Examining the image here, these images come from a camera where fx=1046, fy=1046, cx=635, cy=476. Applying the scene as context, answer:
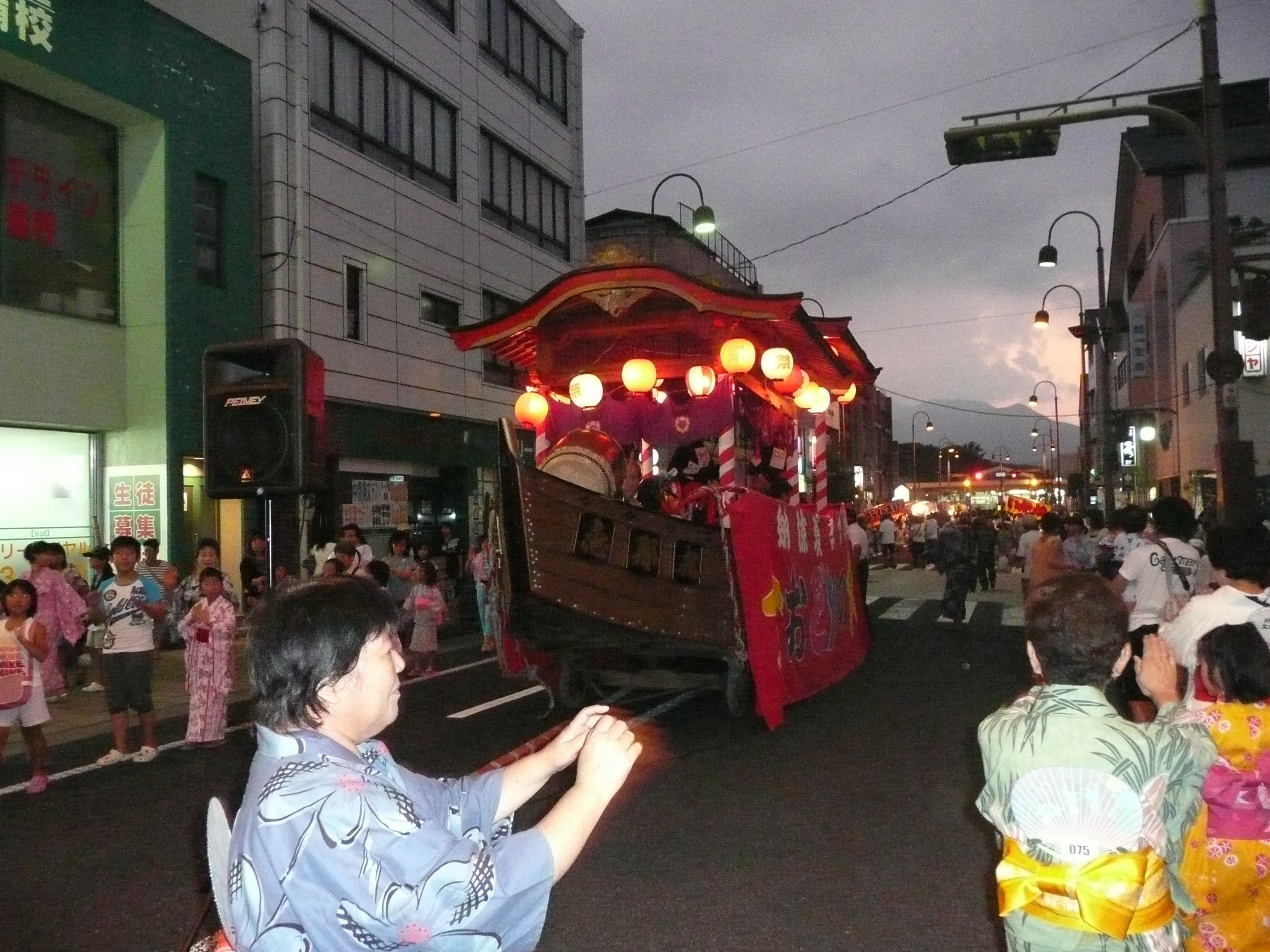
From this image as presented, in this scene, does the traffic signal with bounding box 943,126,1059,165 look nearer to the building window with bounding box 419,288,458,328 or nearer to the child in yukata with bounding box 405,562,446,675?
the child in yukata with bounding box 405,562,446,675

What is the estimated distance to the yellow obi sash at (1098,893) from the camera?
2.37 metres

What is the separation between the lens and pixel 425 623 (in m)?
11.8

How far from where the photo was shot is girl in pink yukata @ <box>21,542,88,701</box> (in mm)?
9977

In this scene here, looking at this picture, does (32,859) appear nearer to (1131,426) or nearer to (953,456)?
(1131,426)

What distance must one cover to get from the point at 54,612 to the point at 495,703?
4.33 metres

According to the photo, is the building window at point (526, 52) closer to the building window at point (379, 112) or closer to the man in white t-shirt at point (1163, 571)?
the building window at point (379, 112)

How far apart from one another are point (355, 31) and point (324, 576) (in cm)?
1851

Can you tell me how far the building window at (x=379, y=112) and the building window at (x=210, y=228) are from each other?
91.3 inches

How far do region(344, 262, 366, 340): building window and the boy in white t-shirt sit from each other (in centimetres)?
1076

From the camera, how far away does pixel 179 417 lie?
1487cm

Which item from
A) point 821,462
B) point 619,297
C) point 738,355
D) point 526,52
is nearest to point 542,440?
point 619,297

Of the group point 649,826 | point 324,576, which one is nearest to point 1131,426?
point 649,826

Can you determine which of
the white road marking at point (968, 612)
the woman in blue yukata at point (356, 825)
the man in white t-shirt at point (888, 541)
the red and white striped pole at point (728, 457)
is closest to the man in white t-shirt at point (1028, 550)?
the white road marking at point (968, 612)

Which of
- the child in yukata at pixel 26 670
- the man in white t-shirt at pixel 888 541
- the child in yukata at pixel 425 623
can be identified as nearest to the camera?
the child in yukata at pixel 26 670
